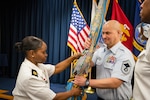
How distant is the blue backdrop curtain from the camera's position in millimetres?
6434

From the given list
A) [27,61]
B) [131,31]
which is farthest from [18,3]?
[27,61]

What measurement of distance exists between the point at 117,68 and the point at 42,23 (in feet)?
17.8

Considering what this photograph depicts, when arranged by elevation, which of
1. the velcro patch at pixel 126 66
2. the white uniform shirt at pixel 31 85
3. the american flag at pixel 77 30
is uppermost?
the american flag at pixel 77 30

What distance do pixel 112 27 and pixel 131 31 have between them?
2.63 metres

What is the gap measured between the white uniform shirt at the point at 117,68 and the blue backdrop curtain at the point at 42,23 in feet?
13.3

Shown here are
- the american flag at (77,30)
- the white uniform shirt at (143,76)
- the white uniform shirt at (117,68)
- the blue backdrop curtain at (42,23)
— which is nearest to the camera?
the white uniform shirt at (143,76)

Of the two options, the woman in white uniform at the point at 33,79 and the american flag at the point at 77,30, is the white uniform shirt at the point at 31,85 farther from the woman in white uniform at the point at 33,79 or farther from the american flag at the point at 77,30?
the american flag at the point at 77,30

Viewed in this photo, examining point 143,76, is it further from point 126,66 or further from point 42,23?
point 42,23

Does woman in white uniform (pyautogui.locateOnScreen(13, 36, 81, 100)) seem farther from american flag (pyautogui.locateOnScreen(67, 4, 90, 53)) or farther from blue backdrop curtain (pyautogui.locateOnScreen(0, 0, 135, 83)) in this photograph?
blue backdrop curtain (pyautogui.locateOnScreen(0, 0, 135, 83))

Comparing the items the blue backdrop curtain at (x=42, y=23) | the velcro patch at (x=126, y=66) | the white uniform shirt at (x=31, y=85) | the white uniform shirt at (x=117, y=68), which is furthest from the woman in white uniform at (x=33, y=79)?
the blue backdrop curtain at (x=42, y=23)

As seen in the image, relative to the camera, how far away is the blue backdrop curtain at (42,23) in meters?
6.43

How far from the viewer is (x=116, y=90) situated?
1.81 m

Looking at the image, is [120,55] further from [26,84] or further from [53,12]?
[53,12]

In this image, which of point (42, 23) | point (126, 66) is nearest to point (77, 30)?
point (42, 23)
